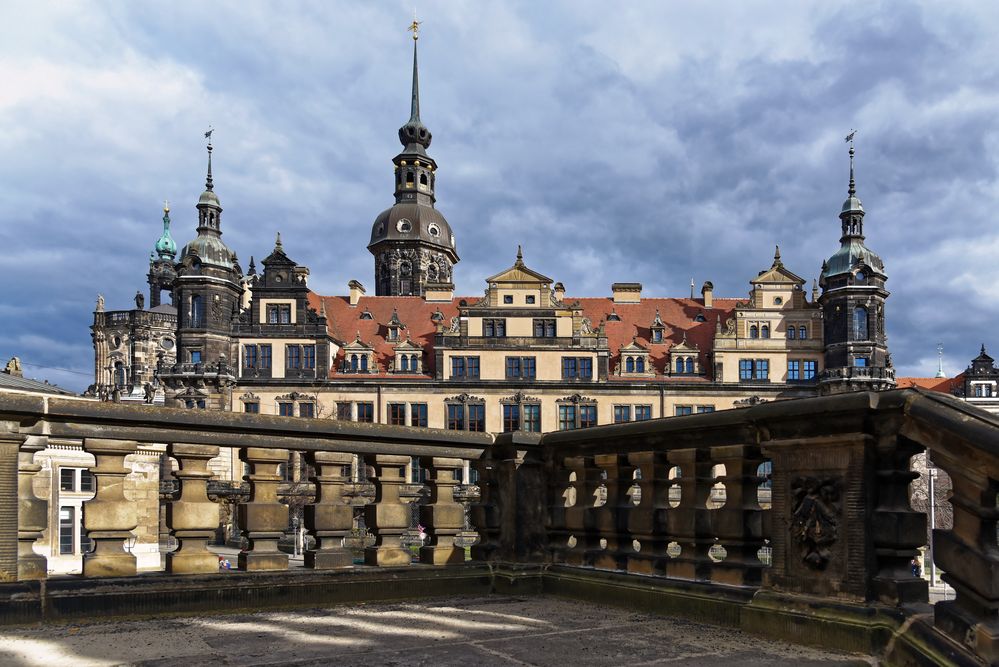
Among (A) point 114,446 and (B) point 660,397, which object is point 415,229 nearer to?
(B) point 660,397

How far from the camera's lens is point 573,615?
5164 millimetres

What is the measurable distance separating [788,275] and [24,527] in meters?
48.1

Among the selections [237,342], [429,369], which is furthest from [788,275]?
[237,342]

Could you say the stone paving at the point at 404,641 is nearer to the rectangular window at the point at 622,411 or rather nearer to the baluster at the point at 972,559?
the baluster at the point at 972,559

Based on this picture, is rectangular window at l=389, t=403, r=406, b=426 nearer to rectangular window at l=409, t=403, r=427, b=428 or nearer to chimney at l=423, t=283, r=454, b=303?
rectangular window at l=409, t=403, r=427, b=428

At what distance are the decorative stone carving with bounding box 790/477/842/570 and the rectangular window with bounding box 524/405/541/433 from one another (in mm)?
42012

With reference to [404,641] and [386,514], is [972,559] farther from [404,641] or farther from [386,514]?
[386,514]

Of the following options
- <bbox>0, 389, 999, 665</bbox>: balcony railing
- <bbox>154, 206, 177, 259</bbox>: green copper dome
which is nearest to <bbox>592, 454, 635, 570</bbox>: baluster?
<bbox>0, 389, 999, 665</bbox>: balcony railing

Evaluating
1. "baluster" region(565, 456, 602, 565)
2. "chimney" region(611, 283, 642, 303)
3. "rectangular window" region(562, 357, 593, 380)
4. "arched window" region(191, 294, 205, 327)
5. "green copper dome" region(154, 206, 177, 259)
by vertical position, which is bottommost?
"baluster" region(565, 456, 602, 565)

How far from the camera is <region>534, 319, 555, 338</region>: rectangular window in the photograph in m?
47.2

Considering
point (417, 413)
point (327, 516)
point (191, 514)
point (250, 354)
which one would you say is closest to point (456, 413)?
point (417, 413)

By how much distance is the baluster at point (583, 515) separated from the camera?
612cm

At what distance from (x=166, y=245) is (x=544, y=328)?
57.3 metres

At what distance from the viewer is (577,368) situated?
46.9m
